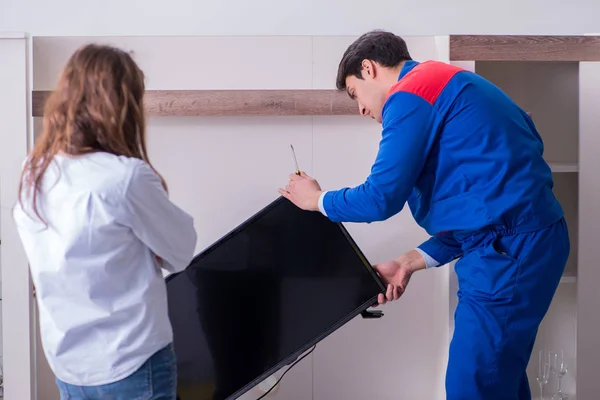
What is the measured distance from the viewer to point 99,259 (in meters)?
1.38

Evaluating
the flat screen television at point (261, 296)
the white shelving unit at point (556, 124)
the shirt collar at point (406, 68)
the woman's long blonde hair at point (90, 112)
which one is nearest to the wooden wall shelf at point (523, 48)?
the white shelving unit at point (556, 124)

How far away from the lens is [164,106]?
254 centimetres

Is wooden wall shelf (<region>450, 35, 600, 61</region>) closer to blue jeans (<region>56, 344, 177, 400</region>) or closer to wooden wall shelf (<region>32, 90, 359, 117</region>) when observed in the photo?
wooden wall shelf (<region>32, 90, 359, 117</region>)

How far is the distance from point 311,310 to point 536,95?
1.46 meters

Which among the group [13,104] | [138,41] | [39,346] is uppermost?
[138,41]

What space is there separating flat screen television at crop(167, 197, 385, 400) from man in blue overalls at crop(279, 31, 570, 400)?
0.95ft

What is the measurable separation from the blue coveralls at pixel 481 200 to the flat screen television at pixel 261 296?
31 cm

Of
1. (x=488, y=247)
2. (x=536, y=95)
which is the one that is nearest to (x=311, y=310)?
(x=488, y=247)

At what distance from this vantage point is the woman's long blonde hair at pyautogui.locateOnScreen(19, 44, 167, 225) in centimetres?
142

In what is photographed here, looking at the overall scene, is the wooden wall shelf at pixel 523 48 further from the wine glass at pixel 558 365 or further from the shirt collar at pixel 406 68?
the wine glass at pixel 558 365

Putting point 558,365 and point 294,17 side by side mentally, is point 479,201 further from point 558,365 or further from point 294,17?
point 294,17

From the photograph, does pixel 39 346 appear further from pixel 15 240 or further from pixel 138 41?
pixel 138 41

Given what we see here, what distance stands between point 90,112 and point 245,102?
1.17 metres

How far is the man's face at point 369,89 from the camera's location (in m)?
2.00
